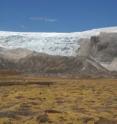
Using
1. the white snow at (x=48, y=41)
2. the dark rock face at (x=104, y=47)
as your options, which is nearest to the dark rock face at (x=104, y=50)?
the dark rock face at (x=104, y=47)

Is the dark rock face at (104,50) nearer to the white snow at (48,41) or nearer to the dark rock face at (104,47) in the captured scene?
the dark rock face at (104,47)

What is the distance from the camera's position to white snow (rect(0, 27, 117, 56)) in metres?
84.9

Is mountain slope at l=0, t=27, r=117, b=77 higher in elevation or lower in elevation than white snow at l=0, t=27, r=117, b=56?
lower

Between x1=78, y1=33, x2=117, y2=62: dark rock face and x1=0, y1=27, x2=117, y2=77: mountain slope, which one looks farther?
x1=78, y1=33, x2=117, y2=62: dark rock face

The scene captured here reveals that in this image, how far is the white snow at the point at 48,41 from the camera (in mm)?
84938

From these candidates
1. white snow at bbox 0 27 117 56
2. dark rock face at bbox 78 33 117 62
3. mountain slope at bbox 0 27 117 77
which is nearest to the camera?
mountain slope at bbox 0 27 117 77

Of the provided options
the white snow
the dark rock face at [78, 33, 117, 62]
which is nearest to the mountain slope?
the dark rock face at [78, 33, 117, 62]

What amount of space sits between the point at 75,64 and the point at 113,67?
6.04 metres

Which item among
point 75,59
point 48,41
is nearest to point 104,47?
point 75,59

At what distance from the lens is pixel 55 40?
289ft

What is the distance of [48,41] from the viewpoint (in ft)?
289

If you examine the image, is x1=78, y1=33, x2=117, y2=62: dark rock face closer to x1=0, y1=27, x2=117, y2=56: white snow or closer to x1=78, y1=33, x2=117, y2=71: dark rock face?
x1=78, y1=33, x2=117, y2=71: dark rock face

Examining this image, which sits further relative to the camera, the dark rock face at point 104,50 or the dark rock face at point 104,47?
the dark rock face at point 104,47

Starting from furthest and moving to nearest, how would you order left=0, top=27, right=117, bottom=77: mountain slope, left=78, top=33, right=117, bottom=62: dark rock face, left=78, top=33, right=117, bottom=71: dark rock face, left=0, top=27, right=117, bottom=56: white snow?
left=0, top=27, right=117, bottom=56: white snow
left=78, top=33, right=117, bottom=62: dark rock face
left=78, top=33, right=117, bottom=71: dark rock face
left=0, top=27, right=117, bottom=77: mountain slope
